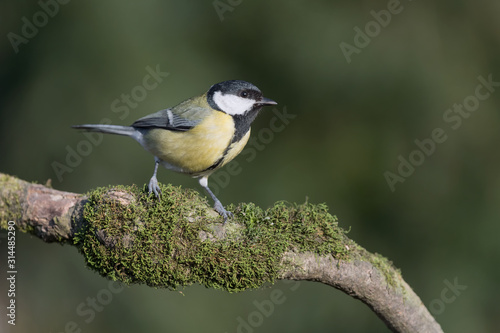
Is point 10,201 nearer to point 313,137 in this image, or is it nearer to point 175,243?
point 175,243

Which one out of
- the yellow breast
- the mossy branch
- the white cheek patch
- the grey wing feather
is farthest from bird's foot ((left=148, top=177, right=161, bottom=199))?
the white cheek patch

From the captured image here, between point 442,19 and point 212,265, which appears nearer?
point 212,265

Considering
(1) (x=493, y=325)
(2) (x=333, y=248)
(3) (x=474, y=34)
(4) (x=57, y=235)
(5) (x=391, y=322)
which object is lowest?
(1) (x=493, y=325)

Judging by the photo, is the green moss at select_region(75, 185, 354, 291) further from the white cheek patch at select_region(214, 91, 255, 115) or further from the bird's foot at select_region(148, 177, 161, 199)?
the white cheek patch at select_region(214, 91, 255, 115)

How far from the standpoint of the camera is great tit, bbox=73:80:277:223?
266 centimetres

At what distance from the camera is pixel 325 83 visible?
14.6 ft

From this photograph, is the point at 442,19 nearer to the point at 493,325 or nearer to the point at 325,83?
the point at 325,83

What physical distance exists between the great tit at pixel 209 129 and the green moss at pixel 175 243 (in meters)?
0.44

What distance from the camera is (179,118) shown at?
2770 mm

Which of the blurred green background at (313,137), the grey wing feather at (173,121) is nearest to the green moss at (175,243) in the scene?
the grey wing feather at (173,121)

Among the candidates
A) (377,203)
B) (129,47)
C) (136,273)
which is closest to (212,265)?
(136,273)

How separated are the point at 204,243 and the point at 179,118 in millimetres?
865

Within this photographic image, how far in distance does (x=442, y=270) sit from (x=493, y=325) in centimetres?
55

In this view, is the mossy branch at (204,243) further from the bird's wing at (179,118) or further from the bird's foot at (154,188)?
the bird's wing at (179,118)
